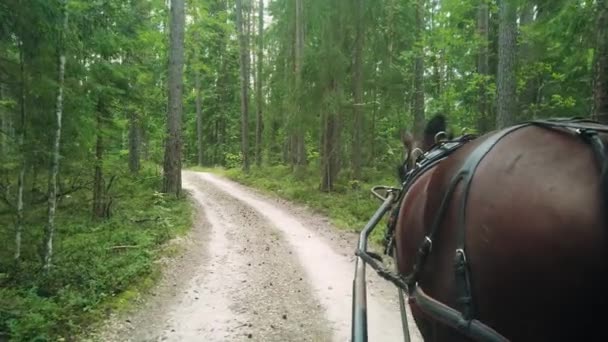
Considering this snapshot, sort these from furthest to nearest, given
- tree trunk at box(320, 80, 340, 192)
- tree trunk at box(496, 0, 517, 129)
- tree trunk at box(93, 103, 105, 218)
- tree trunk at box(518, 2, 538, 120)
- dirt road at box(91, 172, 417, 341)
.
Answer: tree trunk at box(320, 80, 340, 192) < tree trunk at box(518, 2, 538, 120) < tree trunk at box(93, 103, 105, 218) < tree trunk at box(496, 0, 517, 129) < dirt road at box(91, 172, 417, 341)

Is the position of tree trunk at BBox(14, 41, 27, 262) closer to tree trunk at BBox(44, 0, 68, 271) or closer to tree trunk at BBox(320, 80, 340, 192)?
tree trunk at BBox(44, 0, 68, 271)

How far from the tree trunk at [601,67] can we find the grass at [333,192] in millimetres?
5001

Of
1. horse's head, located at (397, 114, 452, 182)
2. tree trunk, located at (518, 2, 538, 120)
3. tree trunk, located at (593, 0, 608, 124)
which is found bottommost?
horse's head, located at (397, 114, 452, 182)

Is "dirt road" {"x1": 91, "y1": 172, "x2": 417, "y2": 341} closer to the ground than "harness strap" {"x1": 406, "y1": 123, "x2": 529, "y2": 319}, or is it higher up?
closer to the ground

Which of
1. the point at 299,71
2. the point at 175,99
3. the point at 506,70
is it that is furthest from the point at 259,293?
the point at 299,71

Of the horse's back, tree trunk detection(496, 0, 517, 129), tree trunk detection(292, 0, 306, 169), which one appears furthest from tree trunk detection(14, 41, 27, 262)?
tree trunk detection(292, 0, 306, 169)

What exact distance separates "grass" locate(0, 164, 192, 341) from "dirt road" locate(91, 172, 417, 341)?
15.5 inches

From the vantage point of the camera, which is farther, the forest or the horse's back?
the forest

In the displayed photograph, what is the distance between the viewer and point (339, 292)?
6.29 metres

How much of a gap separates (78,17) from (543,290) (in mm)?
7343

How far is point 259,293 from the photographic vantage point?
625 cm

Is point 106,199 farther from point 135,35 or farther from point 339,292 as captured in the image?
point 339,292

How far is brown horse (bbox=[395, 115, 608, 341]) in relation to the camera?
1.42 m

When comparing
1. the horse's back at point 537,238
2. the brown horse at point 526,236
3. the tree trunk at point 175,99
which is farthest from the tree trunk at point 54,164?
the tree trunk at point 175,99
